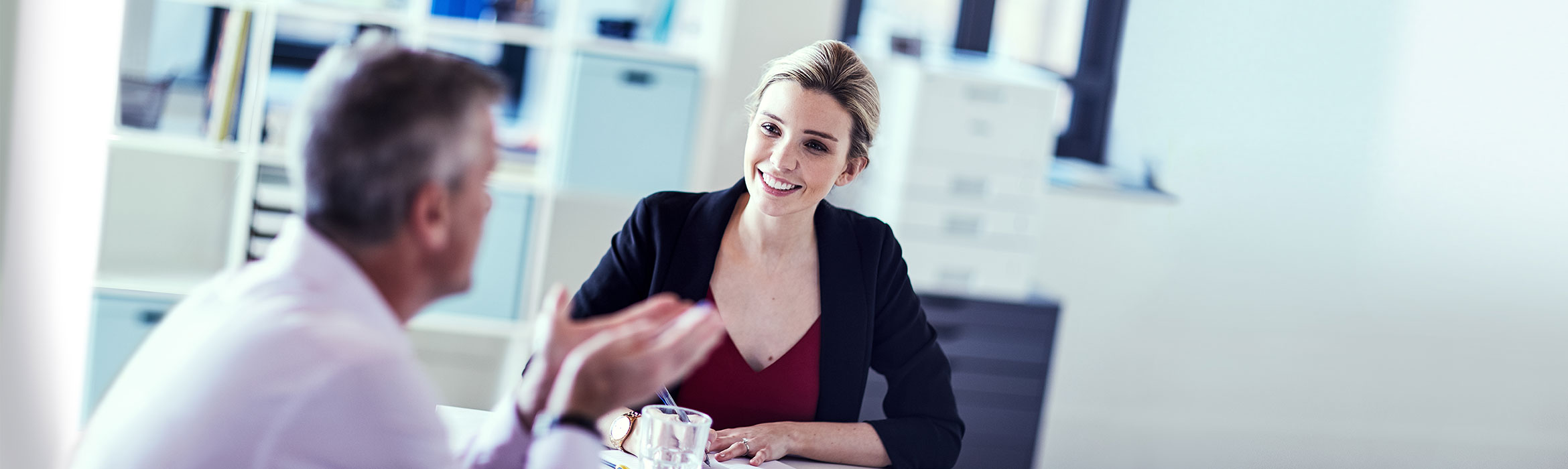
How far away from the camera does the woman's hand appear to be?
60.4 inches

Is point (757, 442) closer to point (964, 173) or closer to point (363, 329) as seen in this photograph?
point (363, 329)

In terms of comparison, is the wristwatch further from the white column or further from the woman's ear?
the white column

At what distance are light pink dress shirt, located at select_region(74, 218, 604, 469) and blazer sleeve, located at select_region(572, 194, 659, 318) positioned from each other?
860 mm

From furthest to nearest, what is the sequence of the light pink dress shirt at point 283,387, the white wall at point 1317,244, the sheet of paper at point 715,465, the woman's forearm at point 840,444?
the white wall at point 1317,244, the woman's forearm at point 840,444, the sheet of paper at point 715,465, the light pink dress shirt at point 283,387

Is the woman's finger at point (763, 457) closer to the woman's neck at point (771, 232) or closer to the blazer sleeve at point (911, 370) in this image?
the blazer sleeve at point (911, 370)

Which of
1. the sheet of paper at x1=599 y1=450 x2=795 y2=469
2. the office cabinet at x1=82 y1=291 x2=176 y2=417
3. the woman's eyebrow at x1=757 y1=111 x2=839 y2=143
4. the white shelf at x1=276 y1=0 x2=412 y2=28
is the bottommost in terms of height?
the office cabinet at x1=82 y1=291 x2=176 y2=417

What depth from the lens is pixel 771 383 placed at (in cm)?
179

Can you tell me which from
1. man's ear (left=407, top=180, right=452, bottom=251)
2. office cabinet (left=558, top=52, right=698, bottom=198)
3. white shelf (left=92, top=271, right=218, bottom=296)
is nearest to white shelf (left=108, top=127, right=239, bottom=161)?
white shelf (left=92, top=271, right=218, bottom=296)

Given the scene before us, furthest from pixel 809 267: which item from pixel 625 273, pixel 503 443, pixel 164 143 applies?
pixel 164 143

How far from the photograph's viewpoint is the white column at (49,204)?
2.73 m

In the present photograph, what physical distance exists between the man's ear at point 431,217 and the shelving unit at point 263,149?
2044 mm

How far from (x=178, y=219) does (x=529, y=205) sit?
872 mm

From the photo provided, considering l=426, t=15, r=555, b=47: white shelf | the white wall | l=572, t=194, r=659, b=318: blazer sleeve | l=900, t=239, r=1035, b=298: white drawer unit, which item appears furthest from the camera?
the white wall

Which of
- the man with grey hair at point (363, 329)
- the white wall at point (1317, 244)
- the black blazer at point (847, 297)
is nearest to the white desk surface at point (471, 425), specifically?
the black blazer at point (847, 297)
